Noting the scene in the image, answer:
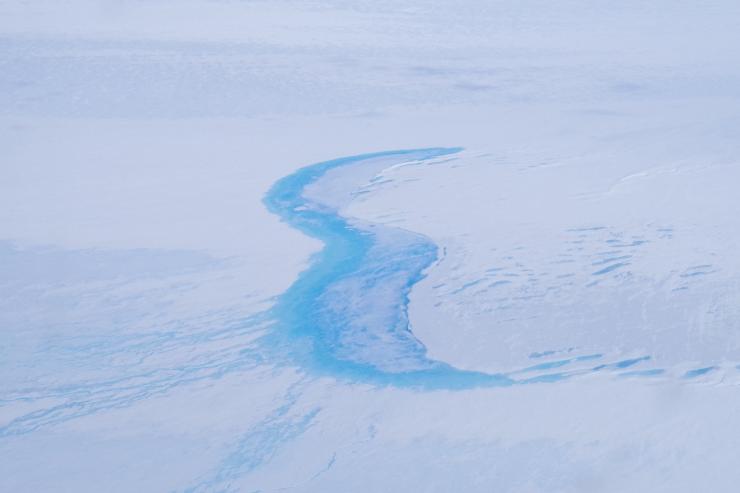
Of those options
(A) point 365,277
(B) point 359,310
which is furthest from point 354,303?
(A) point 365,277

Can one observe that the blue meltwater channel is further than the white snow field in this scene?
Yes

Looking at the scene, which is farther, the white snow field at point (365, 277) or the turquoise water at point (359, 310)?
the turquoise water at point (359, 310)

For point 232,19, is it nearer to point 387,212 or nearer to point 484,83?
point 484,83

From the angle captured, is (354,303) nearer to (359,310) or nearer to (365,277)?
(359,310)

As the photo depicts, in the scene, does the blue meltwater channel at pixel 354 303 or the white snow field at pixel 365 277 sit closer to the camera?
the white snow field at pixel 365 277

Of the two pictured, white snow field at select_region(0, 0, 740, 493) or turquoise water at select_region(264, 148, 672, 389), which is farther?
turquoise water at select_region(264, 148, 672, 389)
